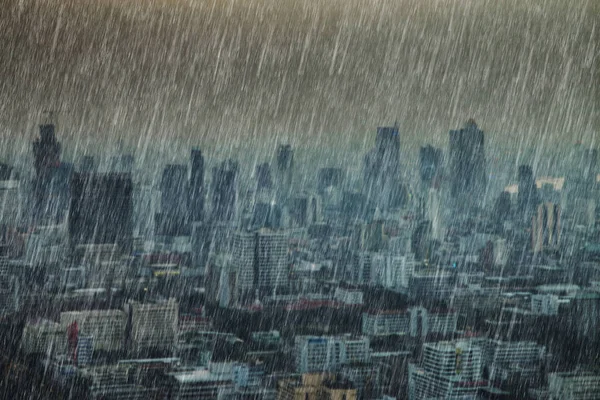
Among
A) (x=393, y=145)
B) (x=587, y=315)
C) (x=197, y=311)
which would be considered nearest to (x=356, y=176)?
(x=393, y=145)

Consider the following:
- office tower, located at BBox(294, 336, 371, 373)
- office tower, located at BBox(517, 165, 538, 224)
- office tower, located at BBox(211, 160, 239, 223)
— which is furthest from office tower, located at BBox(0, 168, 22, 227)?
office tower, located at BBox(517, 165, 538, 224)

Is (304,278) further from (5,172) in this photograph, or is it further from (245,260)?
(5,172)

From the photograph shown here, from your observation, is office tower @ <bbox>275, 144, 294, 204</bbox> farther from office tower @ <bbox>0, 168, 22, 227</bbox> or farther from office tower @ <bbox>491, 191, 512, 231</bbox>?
office tower @ <bbox>0, 168, 22, 227</bbox>

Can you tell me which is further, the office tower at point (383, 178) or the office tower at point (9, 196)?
the office tower at point (383, 178)

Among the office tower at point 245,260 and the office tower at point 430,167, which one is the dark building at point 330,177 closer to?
the office tower at point 430,167

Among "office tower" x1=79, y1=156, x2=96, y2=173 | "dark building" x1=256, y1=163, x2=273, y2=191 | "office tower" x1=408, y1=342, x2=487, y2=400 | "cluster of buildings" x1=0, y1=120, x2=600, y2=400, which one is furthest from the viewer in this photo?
"dark building" x1=256, y1=163, x2=273, y2=191

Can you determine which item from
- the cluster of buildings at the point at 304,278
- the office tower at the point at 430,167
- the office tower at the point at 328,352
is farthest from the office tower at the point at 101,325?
the office tower at the point at 430,167
